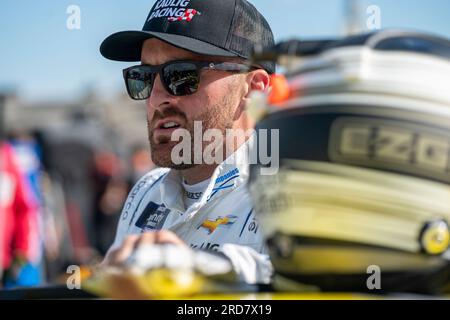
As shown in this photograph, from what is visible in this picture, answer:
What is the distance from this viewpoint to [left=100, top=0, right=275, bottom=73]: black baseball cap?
2568 mm

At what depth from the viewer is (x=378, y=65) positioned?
1549 millimetres

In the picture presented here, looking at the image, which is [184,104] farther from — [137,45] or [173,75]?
[137,45]

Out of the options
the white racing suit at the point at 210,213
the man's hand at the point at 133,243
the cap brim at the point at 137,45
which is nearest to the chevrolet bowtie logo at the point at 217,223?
the white racing suit at the point at 210,213

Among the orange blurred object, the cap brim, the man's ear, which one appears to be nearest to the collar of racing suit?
the man's ear

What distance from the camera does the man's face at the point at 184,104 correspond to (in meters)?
2.62

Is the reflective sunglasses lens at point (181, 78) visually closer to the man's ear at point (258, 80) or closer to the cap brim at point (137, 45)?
the cap brim at point (137, 45)

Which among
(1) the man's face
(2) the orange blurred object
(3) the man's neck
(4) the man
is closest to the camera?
(2) the orange blurred object

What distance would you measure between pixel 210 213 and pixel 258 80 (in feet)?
1.99

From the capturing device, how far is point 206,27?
8.54ft

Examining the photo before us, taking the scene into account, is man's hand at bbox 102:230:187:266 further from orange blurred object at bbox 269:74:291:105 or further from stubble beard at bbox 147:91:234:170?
stubble beard at bbox 147:91:234:170

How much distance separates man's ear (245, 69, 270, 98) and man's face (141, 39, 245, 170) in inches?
2.1

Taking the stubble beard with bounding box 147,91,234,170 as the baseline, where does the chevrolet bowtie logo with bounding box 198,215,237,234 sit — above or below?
below
